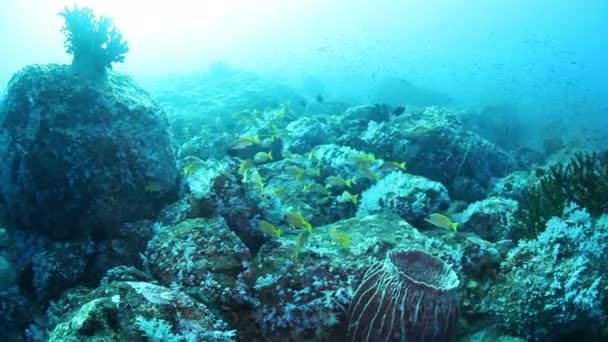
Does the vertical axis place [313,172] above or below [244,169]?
below

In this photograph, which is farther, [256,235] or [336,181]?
[336,181]

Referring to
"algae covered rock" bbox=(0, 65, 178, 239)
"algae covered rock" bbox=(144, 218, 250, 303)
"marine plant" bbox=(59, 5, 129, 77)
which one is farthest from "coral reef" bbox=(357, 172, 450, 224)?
"marine plant" bbox=(59, 5, 129, 77)

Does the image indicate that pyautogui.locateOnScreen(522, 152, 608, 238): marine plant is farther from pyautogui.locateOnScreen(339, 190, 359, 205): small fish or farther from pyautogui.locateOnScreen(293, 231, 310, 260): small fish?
pyautogui.locateOnScreen(293, 231, 310, 260): small fish

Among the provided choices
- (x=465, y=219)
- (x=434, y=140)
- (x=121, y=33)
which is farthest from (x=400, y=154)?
(x=121, y=33)

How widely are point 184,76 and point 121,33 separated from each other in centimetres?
2266

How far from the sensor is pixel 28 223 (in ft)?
17.6

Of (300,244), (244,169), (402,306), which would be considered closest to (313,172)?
(244,169)

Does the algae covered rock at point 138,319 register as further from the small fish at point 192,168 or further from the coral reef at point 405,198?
the coral reef at point 405,198

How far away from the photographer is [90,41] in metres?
6.22

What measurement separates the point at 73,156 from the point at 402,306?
4.62 meters

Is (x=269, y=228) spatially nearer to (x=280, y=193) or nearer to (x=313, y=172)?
(x=280, y=193)

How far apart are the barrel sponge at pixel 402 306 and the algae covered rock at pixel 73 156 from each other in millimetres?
3479

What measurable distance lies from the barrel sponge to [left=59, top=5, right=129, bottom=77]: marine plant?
533 centimetres

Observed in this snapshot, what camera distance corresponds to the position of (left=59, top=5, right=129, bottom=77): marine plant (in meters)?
6.12
